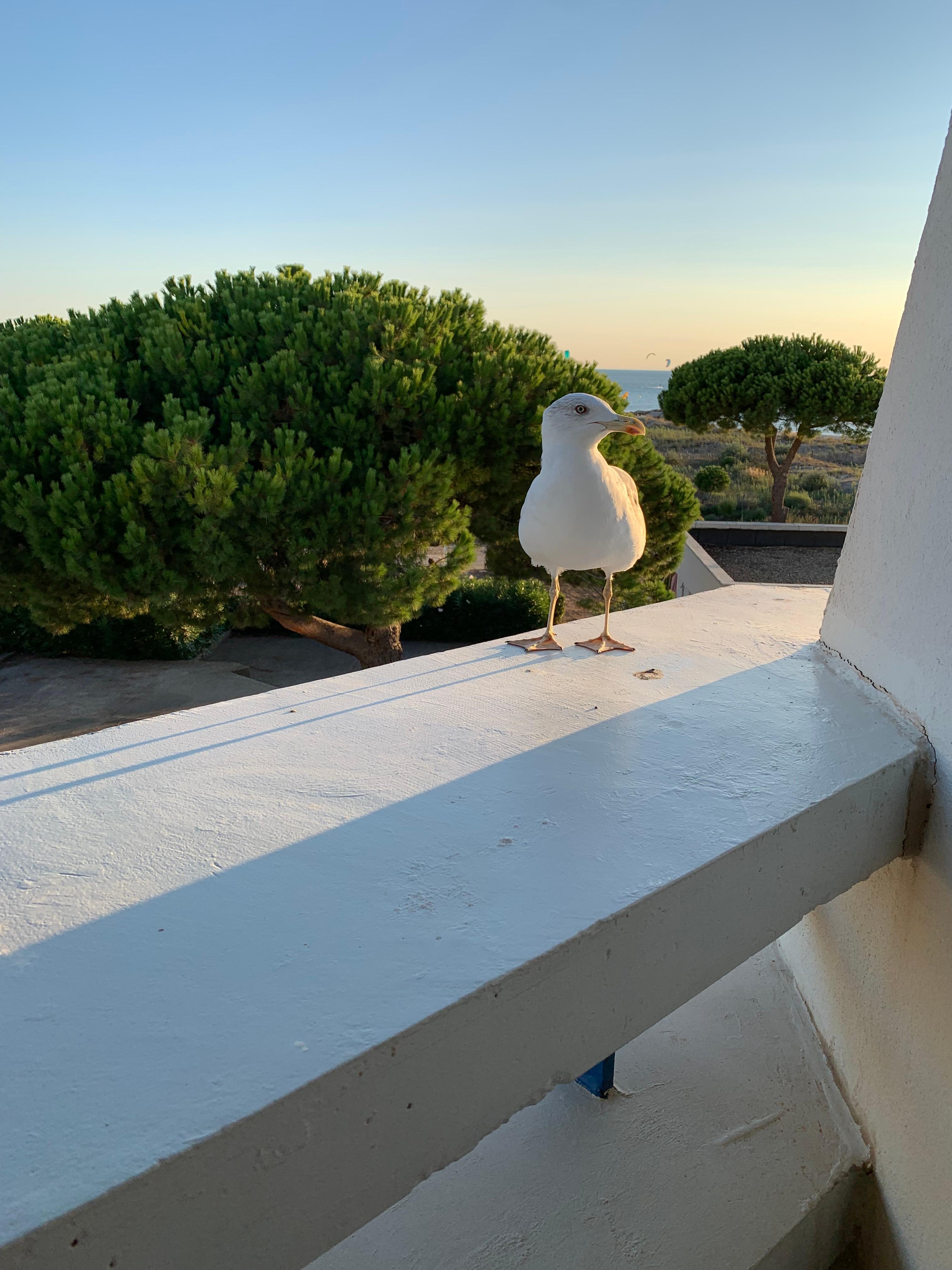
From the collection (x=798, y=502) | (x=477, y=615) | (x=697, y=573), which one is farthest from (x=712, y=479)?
(x=477, y=615)

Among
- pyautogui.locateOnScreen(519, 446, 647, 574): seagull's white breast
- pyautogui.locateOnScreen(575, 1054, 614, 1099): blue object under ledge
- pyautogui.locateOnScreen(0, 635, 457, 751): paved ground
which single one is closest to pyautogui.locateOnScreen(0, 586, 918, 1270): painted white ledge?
pyautogui.locateOnScreen(519, 446, 647, 574): seagull's white breast

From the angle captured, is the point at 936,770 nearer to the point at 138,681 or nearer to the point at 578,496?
the point at 578,496

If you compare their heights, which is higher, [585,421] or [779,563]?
[585,421]

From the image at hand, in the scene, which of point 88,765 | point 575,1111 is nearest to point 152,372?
point 88,765

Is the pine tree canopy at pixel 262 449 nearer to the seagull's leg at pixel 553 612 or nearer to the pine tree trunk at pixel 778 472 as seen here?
the seagull's leg at pixel 553 612

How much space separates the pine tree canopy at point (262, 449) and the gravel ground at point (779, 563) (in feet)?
15.4

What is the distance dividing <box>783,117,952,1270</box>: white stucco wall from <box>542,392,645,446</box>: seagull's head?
67 centimetres

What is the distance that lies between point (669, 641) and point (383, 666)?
0.95 meters

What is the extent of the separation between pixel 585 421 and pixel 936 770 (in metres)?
1.28

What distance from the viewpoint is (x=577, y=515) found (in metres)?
2.32

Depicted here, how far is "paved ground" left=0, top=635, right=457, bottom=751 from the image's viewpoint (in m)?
7.60

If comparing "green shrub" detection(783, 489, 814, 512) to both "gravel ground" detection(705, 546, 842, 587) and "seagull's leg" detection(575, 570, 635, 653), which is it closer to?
"gravel ground" detection(705, 546, 842, 587)

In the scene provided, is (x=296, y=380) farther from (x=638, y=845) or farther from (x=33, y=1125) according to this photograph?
(x=33, y=1125)

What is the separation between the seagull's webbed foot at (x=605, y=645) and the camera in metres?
2.52
